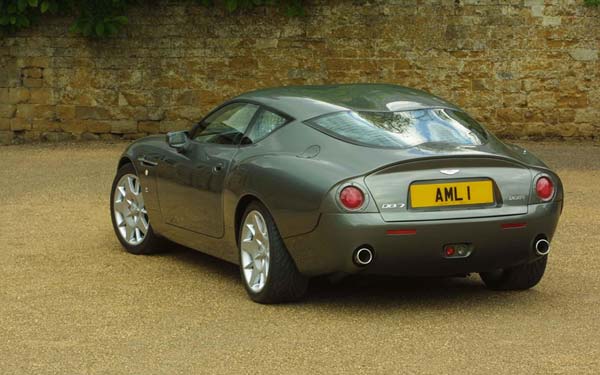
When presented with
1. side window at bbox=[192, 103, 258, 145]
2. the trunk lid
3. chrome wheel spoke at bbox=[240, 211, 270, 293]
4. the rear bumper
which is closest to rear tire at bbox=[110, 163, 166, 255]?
side window at bbox=[192, 103, 258, 145]

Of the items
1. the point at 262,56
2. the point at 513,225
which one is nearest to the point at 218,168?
the point at 513,225

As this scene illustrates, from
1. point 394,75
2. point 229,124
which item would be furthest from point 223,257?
point 394,75

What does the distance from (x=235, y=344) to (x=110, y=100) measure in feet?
44.5

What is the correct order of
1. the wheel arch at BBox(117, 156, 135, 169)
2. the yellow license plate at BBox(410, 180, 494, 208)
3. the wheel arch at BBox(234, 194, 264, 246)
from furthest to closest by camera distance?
the wheel arch at BBox(117, 156, 135, 169) < the wheel arch at BBox(234, 194, 264, 246) < the yellow license plate at BBox(410, 180, 494, 208)

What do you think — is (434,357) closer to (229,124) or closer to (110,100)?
(229,124)

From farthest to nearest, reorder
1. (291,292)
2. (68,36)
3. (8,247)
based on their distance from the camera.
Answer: (68,36) → (8,247) → (291,292)

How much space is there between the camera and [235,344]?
691cm

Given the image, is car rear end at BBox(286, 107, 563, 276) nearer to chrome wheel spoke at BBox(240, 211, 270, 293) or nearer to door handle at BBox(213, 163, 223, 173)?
chrome wheel spoke at BBox(240, 211, 270, 293)

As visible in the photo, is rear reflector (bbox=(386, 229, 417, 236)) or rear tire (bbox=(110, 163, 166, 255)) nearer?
rear reflector (bbox=(386, 229, 417, 236))

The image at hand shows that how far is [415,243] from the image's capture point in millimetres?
7461

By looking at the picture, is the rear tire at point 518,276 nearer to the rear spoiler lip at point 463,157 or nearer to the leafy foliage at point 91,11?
the rear spoiler lip at point 463,157

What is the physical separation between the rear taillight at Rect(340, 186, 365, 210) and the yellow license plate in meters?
0.28

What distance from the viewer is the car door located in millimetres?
8609

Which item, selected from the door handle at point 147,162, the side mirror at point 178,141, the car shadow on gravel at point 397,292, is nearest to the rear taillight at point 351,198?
the car shadow on gravel at point 397,292
